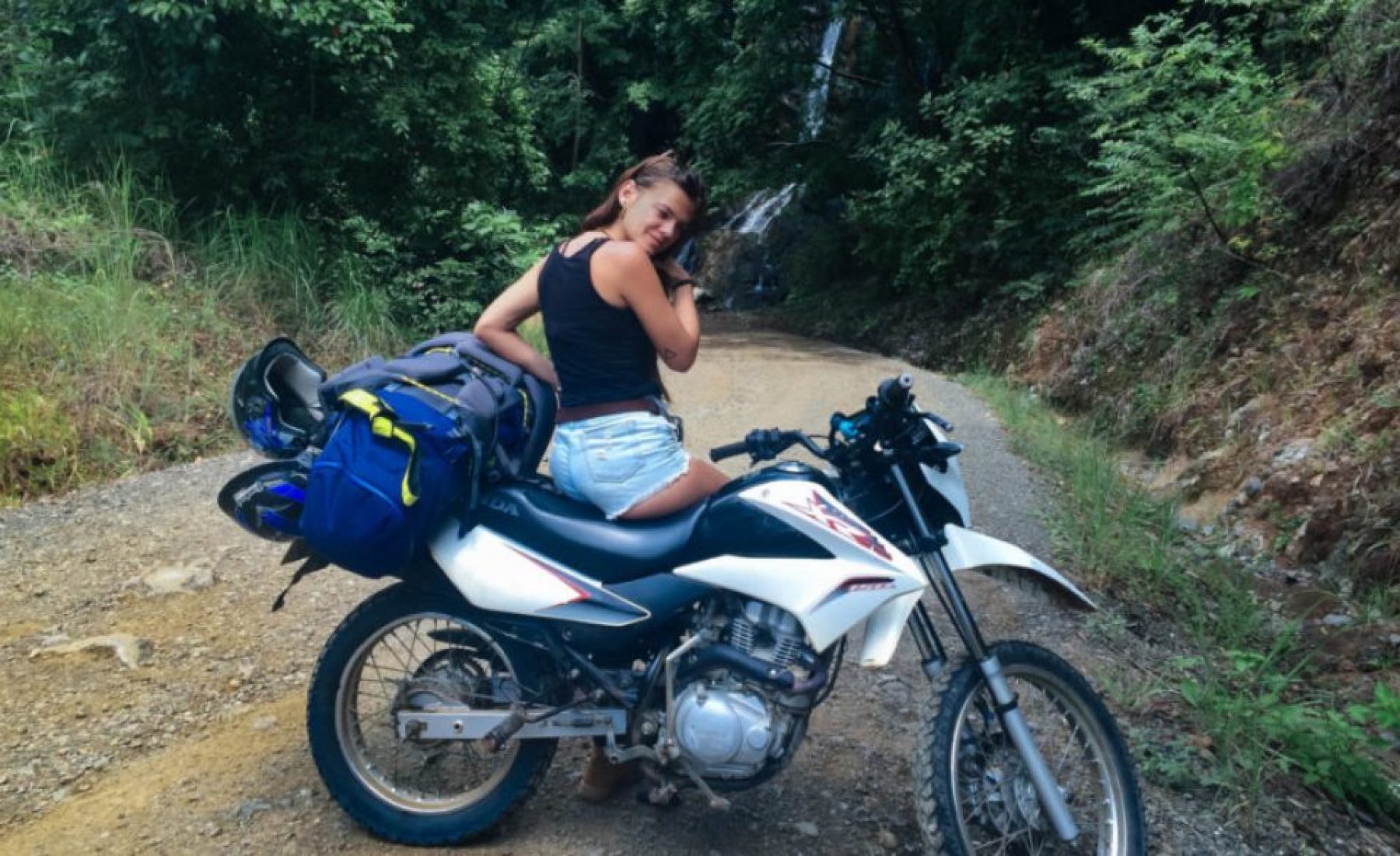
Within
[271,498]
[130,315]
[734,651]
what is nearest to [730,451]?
[734,651]

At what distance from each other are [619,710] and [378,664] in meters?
0.77

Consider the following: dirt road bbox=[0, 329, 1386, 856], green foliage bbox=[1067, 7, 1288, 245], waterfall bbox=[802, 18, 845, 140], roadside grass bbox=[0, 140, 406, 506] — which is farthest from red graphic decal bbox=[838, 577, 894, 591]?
waterfall bbox=[802, 18, 845, 140]

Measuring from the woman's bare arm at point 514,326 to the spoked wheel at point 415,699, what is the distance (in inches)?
28.6

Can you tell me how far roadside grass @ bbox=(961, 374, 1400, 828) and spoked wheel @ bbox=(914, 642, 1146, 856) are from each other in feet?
2.76

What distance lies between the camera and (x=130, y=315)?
6.83 m

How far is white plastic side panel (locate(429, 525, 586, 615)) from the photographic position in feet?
8.49

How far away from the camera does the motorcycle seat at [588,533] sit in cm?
260

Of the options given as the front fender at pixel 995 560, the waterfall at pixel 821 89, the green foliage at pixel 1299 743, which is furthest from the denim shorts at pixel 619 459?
the waterfall at pixel 821 89

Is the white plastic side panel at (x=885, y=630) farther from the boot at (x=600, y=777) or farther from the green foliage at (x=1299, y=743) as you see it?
the green foliage at (x=1299, y=743)

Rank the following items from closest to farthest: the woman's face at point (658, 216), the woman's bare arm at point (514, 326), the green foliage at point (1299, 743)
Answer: the woman's face at point (658, 216)
the woman's bare arm at point (514, 326)
the green foliage at point (1299, 743)

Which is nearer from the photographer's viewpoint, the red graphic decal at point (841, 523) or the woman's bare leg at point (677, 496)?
the red graphic decal at point (841, 523)

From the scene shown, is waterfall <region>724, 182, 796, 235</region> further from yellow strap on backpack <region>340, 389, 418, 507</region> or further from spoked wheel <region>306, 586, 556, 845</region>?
yellow strap on backpack <region>340, 389, 418, 507</region>

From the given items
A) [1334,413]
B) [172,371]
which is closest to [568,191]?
[172,371]

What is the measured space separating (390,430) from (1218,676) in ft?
11.9
